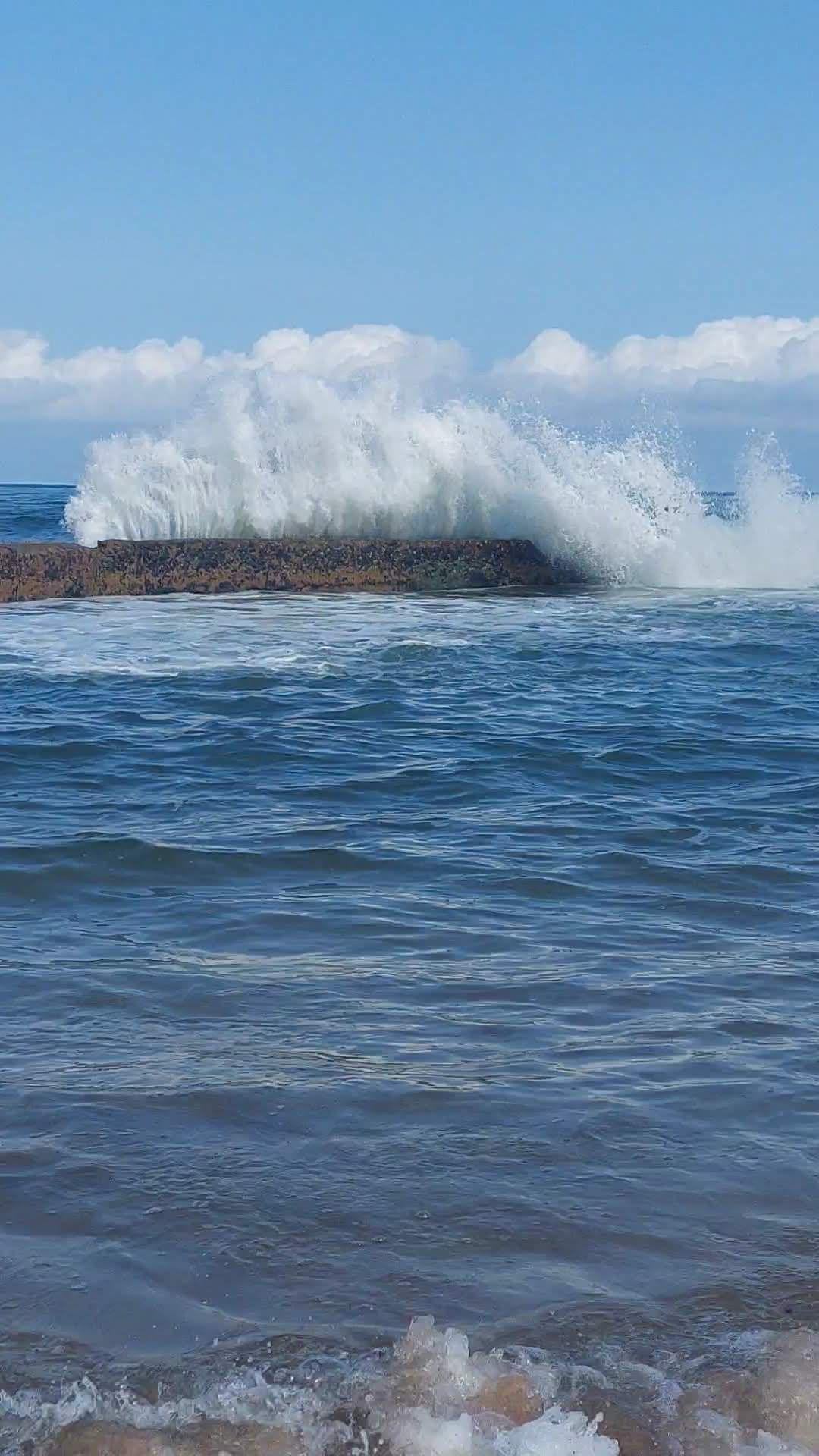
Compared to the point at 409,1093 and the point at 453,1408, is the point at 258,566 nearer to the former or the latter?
the point at 409,1093

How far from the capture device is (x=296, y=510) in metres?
17.3

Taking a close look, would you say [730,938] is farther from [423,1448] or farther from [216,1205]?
[423,1448]

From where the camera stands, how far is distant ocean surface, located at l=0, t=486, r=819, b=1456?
2.28 meters

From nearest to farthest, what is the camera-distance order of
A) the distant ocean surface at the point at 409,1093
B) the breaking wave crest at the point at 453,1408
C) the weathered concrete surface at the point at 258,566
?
the breaking wave crest at the point at 453,1408
the distant ocean surface at the point at 409,1093
the weathered concrete surface at the point at 258,566

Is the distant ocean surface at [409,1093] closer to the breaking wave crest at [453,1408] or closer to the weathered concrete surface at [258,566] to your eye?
the breaking wave crest at [453,1408]

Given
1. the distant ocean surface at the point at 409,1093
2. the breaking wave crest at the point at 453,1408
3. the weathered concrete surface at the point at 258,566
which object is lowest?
the breaking wave crest at the point at 453,1408

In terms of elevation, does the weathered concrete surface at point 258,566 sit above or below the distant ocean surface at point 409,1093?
above

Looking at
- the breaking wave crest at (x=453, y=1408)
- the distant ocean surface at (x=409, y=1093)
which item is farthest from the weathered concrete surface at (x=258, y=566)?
the breaking wave crest at (x=453, y=1408)

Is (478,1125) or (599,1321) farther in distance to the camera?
(478,1125)

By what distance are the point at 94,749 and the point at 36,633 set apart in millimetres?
4557

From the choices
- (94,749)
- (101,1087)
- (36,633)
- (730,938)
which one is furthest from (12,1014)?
(36,633)

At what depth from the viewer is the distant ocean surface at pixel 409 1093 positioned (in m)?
2.28

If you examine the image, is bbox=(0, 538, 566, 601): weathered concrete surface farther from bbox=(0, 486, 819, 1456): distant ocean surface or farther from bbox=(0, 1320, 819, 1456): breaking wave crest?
bbox=(0, 1320, 819, 1456): breaking wave crest

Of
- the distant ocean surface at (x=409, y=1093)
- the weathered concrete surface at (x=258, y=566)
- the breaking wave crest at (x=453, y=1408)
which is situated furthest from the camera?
the weathered concrete surface at (x=258, y=566)
